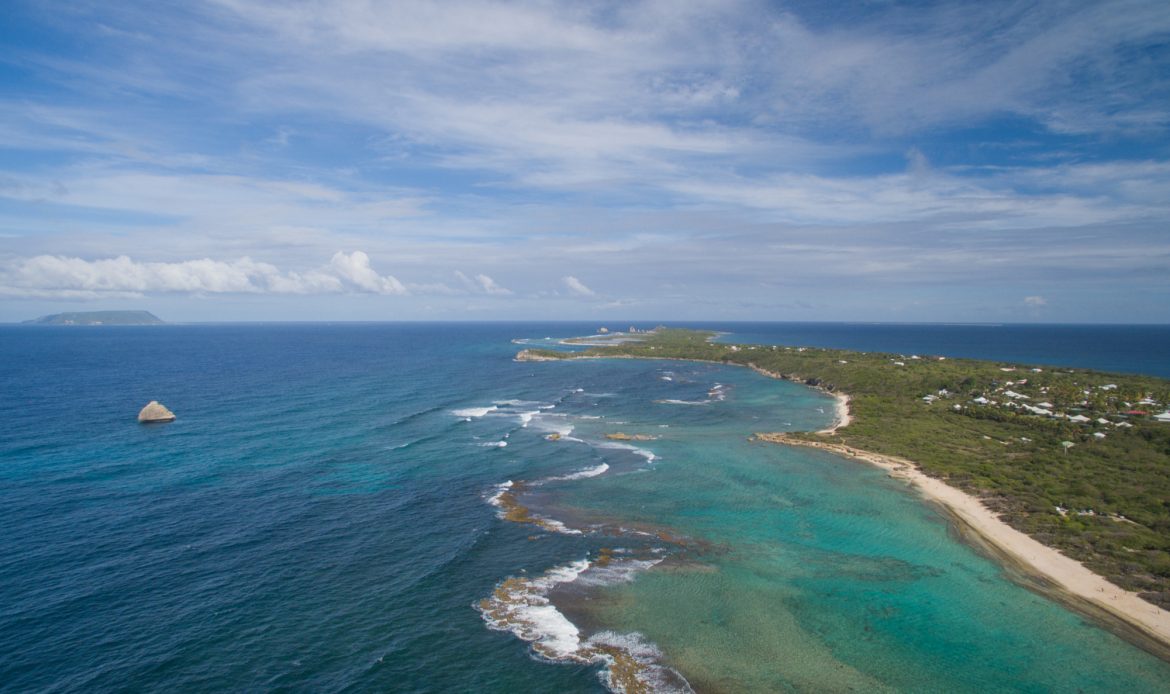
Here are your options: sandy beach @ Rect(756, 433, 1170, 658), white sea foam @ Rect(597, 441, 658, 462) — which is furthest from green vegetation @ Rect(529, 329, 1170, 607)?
white sea foam @ Rect(597, 441, 658, 462)

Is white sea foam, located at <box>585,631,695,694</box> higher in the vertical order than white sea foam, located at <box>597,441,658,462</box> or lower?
lower

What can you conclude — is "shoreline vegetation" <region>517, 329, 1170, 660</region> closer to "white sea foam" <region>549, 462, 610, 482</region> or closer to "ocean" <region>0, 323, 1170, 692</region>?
"ocean" <region>0, 323, 1170, 692</region>

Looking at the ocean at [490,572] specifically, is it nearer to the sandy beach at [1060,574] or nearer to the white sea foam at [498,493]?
the white sea foam at [498,493]

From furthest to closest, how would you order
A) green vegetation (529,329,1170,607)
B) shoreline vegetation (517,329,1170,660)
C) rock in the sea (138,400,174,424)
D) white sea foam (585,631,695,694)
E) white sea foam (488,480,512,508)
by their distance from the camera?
rock in the sea (138,400,174,424) < white sea foam (488,480,512,508) < green vegetation (529,329,1170,607) < shoreline vegetation (517,329,1170,660) < white sea foam (585,631,695,694)

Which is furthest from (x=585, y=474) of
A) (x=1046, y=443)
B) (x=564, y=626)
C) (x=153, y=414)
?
(x=153, y=414)

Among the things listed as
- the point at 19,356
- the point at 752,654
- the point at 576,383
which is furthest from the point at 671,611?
the point at 19,356
